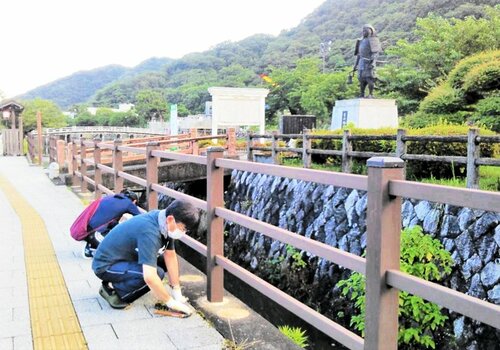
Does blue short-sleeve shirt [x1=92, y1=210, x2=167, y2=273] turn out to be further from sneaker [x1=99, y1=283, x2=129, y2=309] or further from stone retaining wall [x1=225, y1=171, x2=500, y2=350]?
stone retaining wall [x1=225, y1=171, x2=500, y2=350]

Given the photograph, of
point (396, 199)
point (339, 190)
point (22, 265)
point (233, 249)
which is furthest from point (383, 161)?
point (233, 249)

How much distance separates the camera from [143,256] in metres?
3.29

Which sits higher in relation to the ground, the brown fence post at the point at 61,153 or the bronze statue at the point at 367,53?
the bronze statue at the point at 367,53

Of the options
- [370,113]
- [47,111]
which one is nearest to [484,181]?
[370,113]

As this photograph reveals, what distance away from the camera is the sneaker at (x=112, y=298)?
3.47 m

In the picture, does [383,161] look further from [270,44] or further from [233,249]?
[270,44]

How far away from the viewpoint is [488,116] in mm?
12797

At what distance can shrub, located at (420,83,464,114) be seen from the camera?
14234 millimetres

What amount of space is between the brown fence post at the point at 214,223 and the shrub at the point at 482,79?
11837 mm

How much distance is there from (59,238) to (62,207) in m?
2.62

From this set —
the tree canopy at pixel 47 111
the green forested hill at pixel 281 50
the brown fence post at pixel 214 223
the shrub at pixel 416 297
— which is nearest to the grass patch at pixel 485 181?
the shrub at pixel 416 297

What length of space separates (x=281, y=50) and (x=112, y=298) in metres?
114

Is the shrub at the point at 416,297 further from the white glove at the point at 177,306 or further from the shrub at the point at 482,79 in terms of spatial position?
the shrub at the point at 482,79

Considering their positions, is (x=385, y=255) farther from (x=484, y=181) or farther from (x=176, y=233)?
(x=484, y=181)
